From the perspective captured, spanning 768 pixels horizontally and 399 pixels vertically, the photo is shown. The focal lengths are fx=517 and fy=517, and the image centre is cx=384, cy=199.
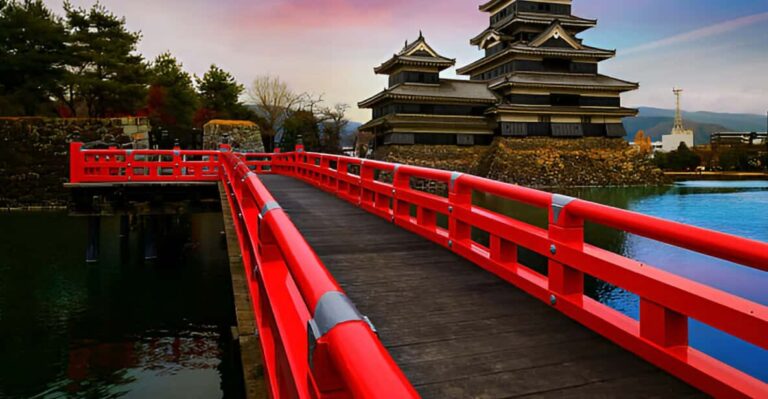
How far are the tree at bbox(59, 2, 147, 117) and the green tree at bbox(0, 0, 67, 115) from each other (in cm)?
99

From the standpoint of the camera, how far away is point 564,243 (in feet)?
12.1

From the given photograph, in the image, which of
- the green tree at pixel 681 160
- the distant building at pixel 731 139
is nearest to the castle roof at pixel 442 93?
the green tree at pixel 681 160

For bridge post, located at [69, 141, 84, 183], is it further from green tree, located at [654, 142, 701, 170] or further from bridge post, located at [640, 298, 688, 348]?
green tree, located at [654, 142, 701, 170]

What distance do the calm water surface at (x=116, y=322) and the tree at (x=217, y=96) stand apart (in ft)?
101

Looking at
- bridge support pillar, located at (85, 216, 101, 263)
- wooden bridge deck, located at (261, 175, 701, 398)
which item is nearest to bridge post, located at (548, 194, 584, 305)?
wooden bridge deck, located at (261, 175, 701, 398)

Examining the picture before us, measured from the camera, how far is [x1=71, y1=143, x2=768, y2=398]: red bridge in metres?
1.48

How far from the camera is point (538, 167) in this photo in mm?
42250

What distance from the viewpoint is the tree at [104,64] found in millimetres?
34875

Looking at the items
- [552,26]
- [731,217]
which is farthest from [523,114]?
[731,217]

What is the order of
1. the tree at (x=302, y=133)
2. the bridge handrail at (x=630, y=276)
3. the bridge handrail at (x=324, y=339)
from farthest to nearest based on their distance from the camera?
the tree at (x=302, y=133)
the bridge handrail at (x=630, y=276)
the bridge handrail at (x=324, y=339)

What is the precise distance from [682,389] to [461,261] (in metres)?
2.68

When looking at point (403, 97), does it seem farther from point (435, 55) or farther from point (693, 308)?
point (693, 308)

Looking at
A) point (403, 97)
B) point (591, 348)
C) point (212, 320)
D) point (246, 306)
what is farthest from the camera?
point (403, 97)

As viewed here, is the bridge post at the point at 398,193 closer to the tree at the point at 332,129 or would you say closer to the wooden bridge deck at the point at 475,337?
the wooden bridge deck at the point at 475,337
